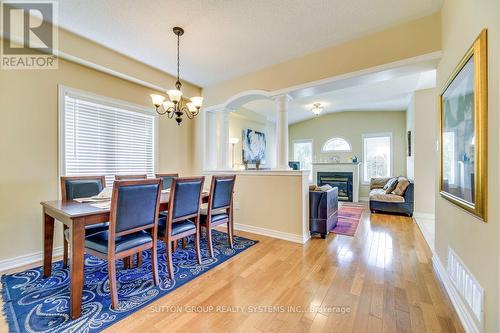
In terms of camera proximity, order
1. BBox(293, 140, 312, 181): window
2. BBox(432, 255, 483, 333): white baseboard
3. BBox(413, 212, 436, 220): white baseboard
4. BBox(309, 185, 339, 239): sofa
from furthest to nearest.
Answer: BBox(293, 140, 312, 181): window → BBox(413, 212, 436, 220): white baseboard → BBox(309, 185, 339, 239): sofa → BBox(432, 255, 483, 333): white baseboard

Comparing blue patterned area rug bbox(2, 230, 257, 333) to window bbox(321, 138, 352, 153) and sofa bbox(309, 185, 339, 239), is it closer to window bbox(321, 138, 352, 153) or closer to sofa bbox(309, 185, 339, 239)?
sofa bbox(309, 185, 339, 239)

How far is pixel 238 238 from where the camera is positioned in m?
3.33

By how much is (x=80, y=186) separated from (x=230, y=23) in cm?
257

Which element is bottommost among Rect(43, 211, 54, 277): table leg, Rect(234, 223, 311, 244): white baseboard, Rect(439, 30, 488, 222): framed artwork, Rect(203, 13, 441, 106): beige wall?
Rect(234, 223, 311, 244): white baseboard

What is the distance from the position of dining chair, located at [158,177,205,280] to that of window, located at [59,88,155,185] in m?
1.51

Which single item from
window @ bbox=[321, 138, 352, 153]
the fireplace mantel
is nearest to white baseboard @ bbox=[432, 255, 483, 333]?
the fireplace mantel

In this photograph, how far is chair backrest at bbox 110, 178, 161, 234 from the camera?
1.68 meters

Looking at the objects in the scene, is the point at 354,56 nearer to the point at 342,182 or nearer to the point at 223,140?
the point at 223,140

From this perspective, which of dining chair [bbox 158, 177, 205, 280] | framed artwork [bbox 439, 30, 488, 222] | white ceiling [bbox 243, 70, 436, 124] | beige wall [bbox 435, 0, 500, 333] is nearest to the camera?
beige wall [bbox 435, 0, 500, 333]

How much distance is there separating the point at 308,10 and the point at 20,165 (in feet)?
11.8

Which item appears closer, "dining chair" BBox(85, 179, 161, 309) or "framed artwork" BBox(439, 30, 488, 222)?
"framed artwork" BBox(439, 30, 488, 222)

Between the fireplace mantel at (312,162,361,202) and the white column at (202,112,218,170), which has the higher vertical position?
the white column at (202,112,218,170)

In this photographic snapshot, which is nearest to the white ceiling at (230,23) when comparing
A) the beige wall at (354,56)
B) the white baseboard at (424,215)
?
the beige wall at (354,56)

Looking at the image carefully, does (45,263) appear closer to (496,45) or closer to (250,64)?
(250,64)
